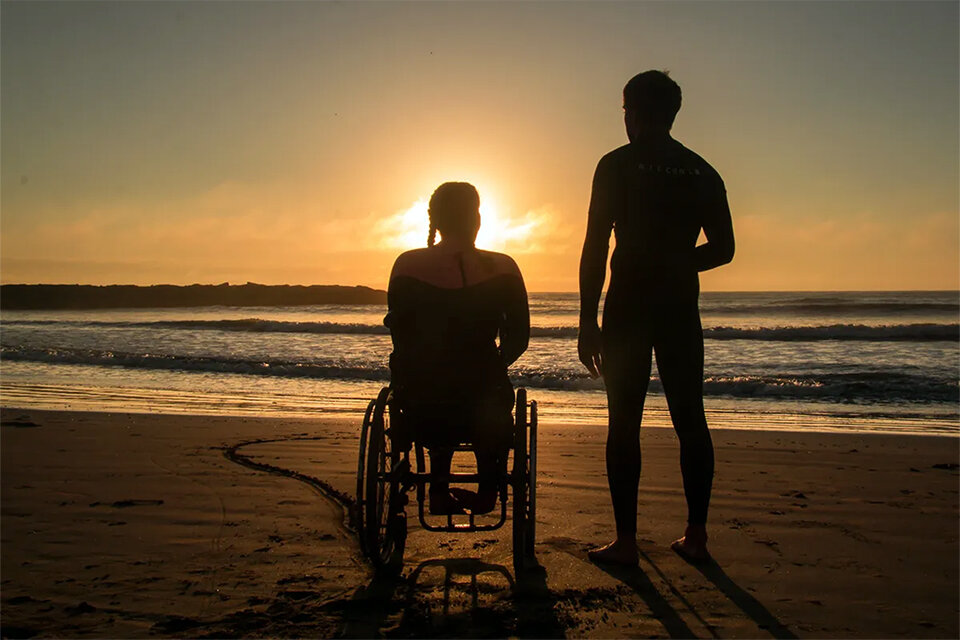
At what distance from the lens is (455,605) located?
280 centimetres

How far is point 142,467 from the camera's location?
545 centimetres

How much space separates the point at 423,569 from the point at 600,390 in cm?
963

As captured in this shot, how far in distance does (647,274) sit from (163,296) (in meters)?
55.6

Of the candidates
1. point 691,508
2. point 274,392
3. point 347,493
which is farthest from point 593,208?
point 274,392

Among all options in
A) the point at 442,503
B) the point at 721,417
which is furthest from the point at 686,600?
the point at 721,417

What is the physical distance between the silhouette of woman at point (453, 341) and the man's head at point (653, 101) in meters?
0.82

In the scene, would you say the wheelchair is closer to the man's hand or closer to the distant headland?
the man's hand

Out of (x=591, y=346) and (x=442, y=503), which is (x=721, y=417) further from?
(x=442, y=503)

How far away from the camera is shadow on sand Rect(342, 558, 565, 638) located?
2584 millimetres

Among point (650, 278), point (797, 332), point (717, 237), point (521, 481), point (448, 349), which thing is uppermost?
point (717, 237)

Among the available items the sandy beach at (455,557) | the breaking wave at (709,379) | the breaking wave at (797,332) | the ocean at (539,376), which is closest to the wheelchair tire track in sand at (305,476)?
the sandy beach at (455,557)

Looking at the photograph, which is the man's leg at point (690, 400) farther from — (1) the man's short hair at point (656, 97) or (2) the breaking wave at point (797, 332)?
(2) the breaking wave at point (797, 332)

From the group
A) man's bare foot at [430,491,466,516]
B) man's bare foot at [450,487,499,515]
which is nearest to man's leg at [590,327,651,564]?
man's bare foot at [450,487,499,515]

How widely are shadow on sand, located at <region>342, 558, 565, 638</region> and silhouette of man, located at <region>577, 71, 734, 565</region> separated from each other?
50 cm
